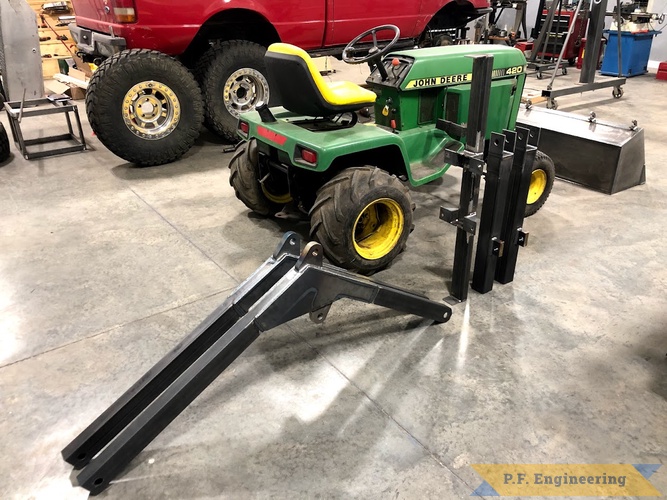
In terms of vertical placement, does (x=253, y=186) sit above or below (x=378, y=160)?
below

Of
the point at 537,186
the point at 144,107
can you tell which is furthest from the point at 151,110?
the point at 537,186

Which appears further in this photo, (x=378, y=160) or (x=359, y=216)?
(x=378, y=160)

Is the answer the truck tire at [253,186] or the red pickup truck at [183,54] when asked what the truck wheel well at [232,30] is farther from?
the truck tire at [253,186]

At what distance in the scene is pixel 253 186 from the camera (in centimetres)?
346

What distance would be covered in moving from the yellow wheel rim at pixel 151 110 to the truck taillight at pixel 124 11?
1.79 ft

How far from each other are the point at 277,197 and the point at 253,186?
0.19 metres

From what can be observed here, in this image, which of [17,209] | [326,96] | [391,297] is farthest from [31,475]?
[17,209]

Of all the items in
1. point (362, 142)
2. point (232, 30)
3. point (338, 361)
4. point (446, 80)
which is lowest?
point (338, 361)

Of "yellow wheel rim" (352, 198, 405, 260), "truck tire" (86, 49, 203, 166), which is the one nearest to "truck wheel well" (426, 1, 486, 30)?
"truck tire" (86, 49, 203, 166)

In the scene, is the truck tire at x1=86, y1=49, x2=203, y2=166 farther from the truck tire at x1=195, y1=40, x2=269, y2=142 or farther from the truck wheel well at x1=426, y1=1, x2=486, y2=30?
the truck wheel well at x1=426, y1=1, x2=486, y2=30

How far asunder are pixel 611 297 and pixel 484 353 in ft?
2.88

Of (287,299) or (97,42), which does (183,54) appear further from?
(287,299)

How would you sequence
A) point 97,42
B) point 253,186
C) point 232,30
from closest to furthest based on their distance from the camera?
point 253,186 < point 97,42 < point 232,30

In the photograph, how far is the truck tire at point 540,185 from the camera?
3.47m
